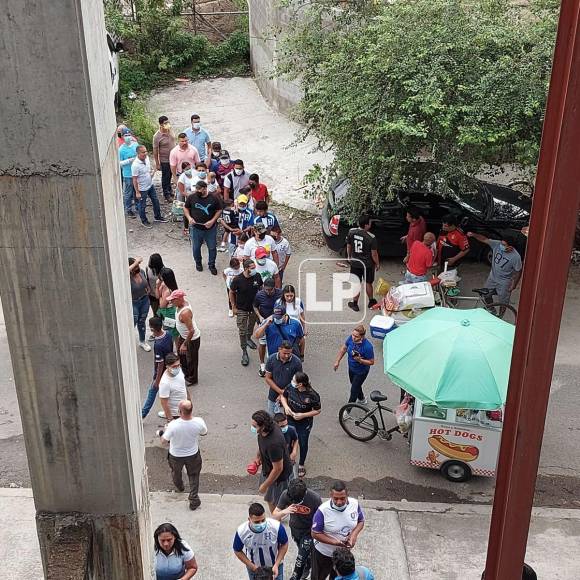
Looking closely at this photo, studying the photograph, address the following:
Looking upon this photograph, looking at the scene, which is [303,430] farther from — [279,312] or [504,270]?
[504,270]

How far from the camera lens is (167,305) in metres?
10.6

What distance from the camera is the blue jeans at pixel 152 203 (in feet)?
48.5

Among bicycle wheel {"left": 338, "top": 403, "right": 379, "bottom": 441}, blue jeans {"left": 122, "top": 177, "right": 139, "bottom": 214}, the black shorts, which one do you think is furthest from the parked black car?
bicycle wheel {"left": 338, "top": 403, "right": 379, "bottom": 441}

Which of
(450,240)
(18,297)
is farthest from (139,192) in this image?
(18,297)

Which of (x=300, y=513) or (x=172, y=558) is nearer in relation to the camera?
(x=172, y=558)

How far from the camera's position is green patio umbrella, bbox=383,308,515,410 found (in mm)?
8445

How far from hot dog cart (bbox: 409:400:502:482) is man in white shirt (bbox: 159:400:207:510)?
7.76 ft

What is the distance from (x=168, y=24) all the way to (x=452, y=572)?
60.9 ft

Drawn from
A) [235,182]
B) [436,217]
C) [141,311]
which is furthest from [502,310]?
[141,311]

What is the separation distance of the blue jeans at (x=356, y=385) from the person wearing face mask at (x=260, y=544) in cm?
312

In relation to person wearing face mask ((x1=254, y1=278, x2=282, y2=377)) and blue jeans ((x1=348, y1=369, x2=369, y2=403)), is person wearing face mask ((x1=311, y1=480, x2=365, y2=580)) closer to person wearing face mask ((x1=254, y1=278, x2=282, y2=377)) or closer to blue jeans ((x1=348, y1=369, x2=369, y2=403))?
blue jeans ((x1=348, y1=369, x2=369, y2=403))

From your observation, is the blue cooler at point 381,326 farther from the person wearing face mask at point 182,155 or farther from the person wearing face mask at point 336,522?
the person wearing face mask at point 182,155

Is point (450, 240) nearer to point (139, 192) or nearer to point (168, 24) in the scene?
point (139, 192)

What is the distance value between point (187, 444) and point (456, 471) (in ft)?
9.97
